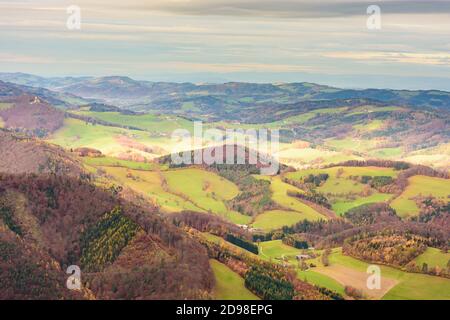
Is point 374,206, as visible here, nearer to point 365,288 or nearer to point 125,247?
point 365,288

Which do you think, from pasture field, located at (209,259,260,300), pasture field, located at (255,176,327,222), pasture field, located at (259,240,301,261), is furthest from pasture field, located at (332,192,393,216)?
pasture field, located at (209,259,260,300)

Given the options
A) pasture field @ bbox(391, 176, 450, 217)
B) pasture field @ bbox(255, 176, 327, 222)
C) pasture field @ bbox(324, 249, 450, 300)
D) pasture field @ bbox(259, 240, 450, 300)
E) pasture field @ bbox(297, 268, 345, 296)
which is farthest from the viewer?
pasture field @ bbox(391, 176, 450, 217)

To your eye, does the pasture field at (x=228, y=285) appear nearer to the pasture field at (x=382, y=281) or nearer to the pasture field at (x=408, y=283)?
the pasture field at (x=382, y=281)

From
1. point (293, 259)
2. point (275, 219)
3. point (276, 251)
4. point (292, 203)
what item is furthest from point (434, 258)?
point (292, 203)

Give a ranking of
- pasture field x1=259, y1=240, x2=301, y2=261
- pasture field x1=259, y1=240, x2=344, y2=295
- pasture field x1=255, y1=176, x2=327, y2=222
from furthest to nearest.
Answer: pasture field x1=255, y1=176, x2=327, y2=222, pasture field x1=259, y1=240, x2=301, y2=261, pasture field x1=259, y1=240, x2=344, y2=295

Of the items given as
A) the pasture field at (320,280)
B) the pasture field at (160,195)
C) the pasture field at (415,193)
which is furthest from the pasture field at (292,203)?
the pasture field at (320,280)

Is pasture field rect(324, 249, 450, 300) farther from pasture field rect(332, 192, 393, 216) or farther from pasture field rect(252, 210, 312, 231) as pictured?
pasture field rect(332, 192, 393, 216)
